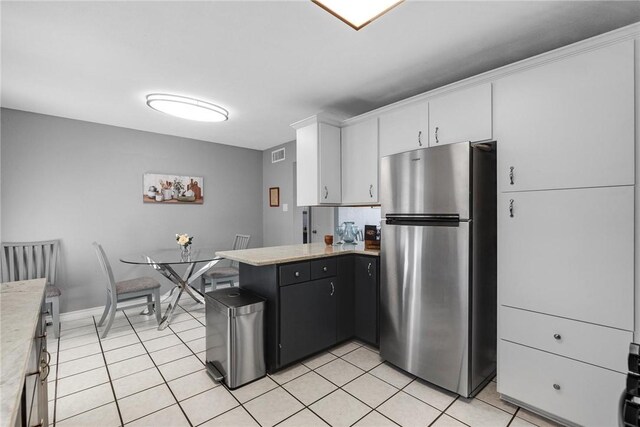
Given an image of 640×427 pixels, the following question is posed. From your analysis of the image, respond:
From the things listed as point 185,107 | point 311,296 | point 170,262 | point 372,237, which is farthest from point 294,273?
point 185,107

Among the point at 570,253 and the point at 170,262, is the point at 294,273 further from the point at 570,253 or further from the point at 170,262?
the point at 570,253

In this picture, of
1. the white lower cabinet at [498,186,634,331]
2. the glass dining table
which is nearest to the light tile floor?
the glass dining table

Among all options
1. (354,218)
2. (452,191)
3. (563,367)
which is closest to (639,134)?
(452,191)

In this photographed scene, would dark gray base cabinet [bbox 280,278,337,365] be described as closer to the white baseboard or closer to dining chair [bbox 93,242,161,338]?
dining chair [bbox 93,242,161,338]

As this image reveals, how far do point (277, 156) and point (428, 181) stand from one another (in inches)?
129

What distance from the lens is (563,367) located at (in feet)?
5.63

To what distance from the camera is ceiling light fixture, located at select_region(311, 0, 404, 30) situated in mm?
1356

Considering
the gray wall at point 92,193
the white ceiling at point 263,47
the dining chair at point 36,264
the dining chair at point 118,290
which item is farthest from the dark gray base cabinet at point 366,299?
the dining chair at point 36,264

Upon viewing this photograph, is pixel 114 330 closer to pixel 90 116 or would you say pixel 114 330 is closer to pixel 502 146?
pixel 90 116

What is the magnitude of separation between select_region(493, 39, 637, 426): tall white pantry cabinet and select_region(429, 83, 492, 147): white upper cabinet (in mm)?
78

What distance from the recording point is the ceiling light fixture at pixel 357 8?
1.36m

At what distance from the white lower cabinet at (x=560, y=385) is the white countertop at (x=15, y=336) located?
7.75 feet

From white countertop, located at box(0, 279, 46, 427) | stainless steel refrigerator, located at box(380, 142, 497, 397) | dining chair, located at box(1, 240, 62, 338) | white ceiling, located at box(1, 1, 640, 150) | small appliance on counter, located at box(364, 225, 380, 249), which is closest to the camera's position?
white countertop, located at box(0, 279, 46, 427)

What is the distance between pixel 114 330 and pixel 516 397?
12.5ft
